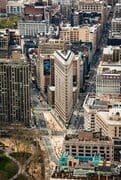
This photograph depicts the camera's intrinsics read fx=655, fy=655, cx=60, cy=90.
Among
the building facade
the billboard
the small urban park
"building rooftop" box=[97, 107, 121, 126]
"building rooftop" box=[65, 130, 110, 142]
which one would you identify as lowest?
the small urban park

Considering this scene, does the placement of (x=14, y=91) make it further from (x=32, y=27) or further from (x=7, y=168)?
(x=32, y=27)

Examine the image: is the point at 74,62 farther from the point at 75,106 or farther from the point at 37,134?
the point at 37,134

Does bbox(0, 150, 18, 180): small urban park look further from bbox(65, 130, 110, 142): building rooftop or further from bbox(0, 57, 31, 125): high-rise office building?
bbox(0, 57, 31, 125): high-rise office building

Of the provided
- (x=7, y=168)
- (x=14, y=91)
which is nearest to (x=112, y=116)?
(x=7, y=168)

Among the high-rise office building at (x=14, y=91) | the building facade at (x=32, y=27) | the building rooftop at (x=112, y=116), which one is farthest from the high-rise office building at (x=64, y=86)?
the building facade at (x=32, y=27)

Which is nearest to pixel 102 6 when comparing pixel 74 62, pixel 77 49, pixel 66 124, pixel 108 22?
pixel 108 22

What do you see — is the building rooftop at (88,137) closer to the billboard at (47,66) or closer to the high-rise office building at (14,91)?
the high-rise office building at (14,91)

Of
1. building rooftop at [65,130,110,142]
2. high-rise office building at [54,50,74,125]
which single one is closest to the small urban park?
building rooftop at [65,130,110,142]
